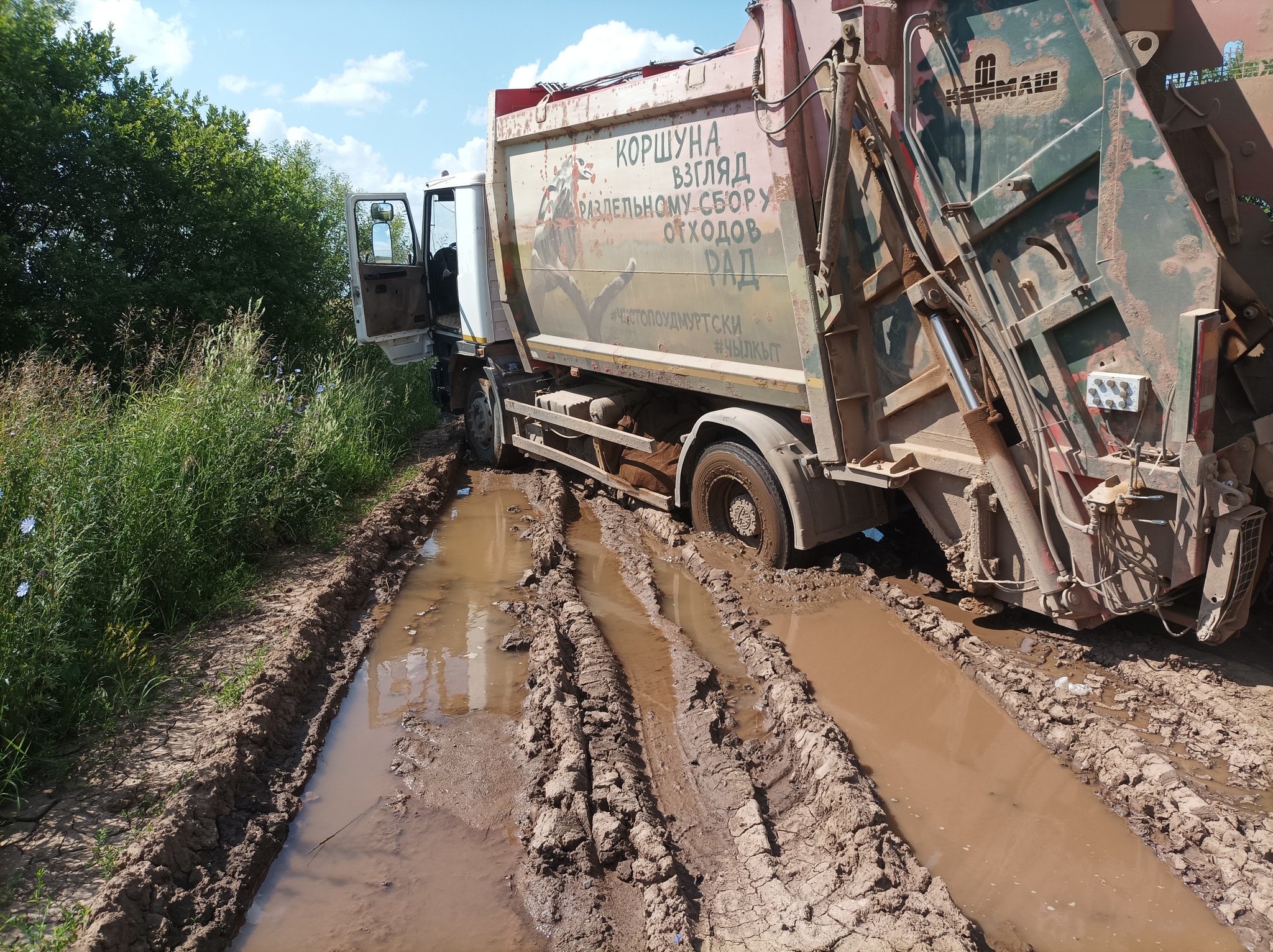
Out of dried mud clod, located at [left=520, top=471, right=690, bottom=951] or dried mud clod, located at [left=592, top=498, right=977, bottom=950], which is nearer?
dried mud clod, located at [left=592, top=498, right=977, bottom=950]

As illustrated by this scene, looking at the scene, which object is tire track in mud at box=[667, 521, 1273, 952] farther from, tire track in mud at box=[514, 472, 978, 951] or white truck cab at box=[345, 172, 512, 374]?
white truck cab at box=[345, 172, 512, 374]

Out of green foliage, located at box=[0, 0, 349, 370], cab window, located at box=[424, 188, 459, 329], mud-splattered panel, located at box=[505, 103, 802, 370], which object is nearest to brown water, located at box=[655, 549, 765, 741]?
mud-splattered panel, located at box=[505, 103, 802, 370]

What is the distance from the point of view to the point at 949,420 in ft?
14.7

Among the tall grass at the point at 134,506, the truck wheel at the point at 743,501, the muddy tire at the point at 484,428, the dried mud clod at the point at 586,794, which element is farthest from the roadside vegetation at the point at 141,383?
the truck wheel at the point at 743,501

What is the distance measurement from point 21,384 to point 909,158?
579 centimetres

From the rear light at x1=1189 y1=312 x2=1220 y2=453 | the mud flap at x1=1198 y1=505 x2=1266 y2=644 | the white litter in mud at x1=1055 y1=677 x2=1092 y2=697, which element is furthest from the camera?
the white litter in mud at x1=1055 y1=677 x2=1092 y2=697

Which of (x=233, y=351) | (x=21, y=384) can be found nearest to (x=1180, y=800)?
(x=21, y=384)

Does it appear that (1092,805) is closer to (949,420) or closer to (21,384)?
(949,420)

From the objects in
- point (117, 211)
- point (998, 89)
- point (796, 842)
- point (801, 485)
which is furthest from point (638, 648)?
point (117, 211)

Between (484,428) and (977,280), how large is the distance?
20.4ft

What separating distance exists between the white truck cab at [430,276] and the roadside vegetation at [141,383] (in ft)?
2.47

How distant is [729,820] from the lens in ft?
11.0

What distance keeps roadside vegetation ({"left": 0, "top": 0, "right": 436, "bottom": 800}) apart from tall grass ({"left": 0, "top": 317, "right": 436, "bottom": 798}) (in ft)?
0.05

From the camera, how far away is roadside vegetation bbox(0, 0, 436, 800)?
167 inches
